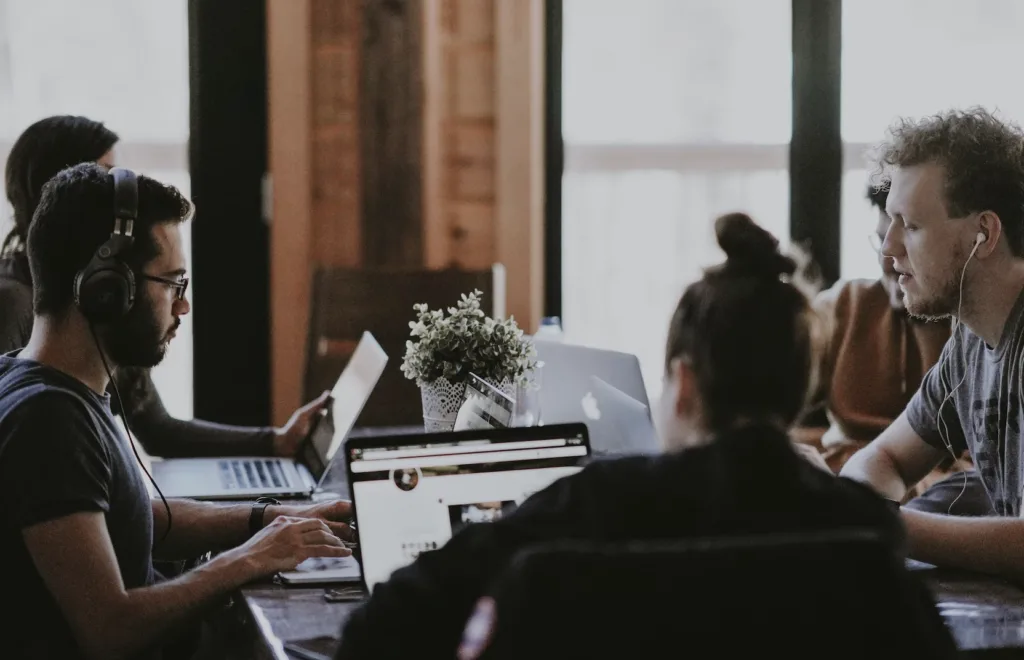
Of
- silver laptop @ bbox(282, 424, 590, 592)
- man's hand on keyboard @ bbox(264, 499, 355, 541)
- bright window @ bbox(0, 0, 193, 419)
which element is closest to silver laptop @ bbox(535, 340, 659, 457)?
silver laptop @ bbox(282, 424, 590, 592)

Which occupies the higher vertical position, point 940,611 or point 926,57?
point 926,57

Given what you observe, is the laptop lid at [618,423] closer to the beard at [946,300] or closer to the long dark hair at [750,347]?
the beard at [946,300]

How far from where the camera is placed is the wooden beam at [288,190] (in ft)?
11.8

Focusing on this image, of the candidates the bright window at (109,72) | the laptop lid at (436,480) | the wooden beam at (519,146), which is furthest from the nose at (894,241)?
the bright window at (109,72)

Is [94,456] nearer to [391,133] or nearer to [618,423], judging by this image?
[618,423]

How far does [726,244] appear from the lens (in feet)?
3.78

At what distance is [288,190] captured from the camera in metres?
3.64

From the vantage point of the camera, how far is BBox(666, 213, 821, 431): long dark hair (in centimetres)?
107

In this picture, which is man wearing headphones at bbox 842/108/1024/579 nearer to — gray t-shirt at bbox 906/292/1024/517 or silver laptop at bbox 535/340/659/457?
gray t-shirt at bbox 906/292/1024/517

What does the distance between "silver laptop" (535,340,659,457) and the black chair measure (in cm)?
88

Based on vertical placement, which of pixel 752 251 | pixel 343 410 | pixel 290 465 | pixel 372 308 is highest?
pixel 752 251

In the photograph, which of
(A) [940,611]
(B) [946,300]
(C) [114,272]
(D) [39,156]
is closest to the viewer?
(A) [940,611]

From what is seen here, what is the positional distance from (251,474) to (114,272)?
0.80m

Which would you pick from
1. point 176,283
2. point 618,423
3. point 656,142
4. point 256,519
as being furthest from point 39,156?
point 656,142
